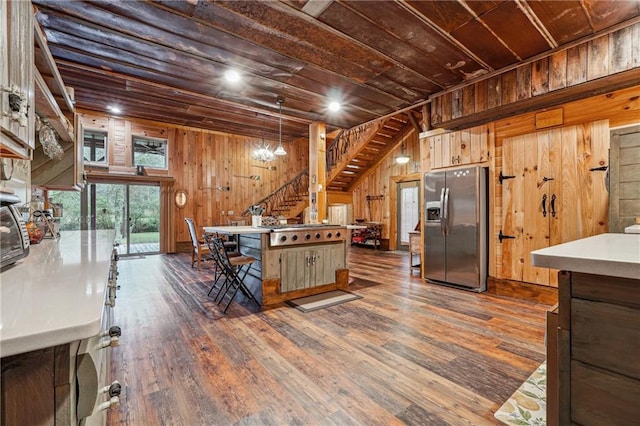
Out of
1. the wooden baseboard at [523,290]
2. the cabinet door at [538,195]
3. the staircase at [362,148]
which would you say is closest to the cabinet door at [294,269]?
the wooden baseboard at [523,290]

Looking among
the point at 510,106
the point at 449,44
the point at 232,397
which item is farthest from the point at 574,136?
the point at 232,397

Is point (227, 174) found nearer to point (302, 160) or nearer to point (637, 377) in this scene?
point (302, 160)

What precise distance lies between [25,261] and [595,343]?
7.76 ft

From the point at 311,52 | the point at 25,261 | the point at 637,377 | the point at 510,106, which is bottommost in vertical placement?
the point at 637,377

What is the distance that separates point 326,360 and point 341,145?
7004mm

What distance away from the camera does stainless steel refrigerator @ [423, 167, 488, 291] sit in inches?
158

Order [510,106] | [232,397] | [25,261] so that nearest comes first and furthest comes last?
[25,261] < [232,397] < [510,106]

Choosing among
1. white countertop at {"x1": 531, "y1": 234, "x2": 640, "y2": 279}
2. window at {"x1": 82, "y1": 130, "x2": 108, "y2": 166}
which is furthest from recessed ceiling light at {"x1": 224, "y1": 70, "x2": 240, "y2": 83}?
window at {"x1": 82, "y1": 130, "x2": 108, "y2": 166}

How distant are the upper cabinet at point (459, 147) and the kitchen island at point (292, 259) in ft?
6.37

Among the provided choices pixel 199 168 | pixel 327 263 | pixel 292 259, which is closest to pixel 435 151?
pixel 327 263

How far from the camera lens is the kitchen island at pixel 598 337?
0.94 metres

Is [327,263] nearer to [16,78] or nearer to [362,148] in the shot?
[16,78]

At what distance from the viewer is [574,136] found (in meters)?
3.31

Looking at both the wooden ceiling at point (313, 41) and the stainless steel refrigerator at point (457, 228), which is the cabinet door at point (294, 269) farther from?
the wooden ceiling at point (313, 41)
